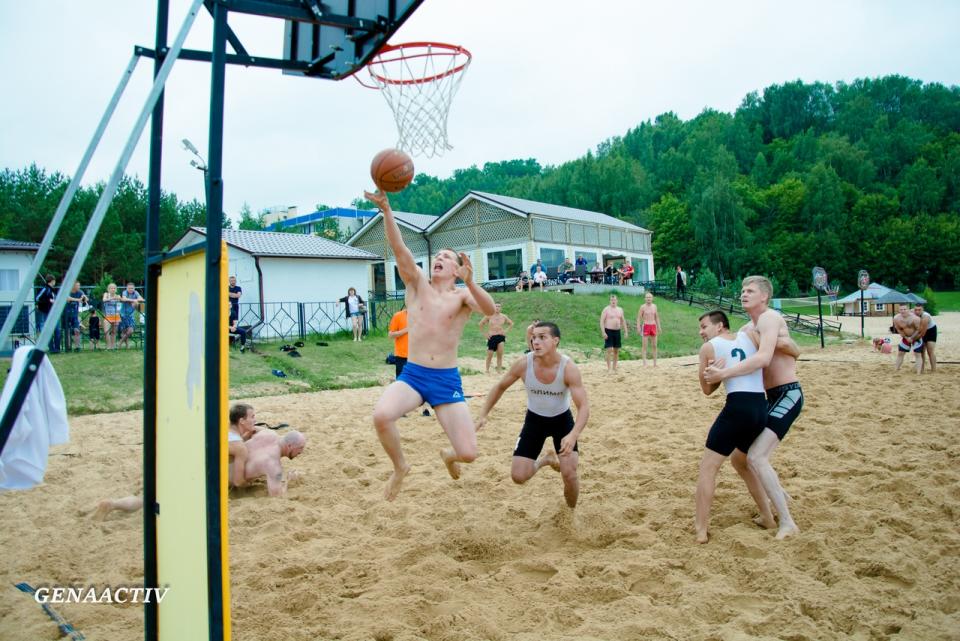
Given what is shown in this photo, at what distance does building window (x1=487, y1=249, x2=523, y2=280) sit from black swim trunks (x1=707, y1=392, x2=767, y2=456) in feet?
110

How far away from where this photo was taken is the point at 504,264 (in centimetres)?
3900

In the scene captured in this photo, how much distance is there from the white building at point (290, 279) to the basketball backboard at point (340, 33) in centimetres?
1897

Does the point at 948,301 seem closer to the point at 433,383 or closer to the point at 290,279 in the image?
the point at 290,279

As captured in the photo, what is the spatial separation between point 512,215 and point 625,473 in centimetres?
3249

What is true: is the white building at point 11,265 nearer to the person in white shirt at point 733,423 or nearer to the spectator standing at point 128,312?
the spectator standing at point 128,312

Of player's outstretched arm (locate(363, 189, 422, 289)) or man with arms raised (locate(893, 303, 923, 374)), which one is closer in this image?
player's outstretched arm (locate(363, 189, 422, 289))

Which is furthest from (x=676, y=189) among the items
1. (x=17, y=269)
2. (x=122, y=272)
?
(x=17, y=269)

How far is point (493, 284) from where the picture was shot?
36750 millimetres

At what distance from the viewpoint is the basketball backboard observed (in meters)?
3.78

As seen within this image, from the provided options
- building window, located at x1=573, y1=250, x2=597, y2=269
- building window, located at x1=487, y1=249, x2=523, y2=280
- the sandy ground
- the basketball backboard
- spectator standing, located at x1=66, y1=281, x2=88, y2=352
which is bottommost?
the sandy ground

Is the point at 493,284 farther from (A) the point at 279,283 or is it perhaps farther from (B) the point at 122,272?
(B) the point at 122,272

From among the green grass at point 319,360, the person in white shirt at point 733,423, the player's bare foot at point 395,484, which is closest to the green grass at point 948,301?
the green grass at point 319,360

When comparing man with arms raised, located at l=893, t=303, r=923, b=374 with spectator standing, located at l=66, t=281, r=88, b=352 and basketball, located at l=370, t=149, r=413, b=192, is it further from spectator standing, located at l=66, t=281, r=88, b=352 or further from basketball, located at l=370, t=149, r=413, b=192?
spectator standing, located at l=66, t=281, r=88, b=352

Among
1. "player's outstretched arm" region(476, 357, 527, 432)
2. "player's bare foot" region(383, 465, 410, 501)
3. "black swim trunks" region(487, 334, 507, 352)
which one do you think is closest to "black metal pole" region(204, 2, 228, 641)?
"player's bare foot" region(383, 465, 410, 501)
